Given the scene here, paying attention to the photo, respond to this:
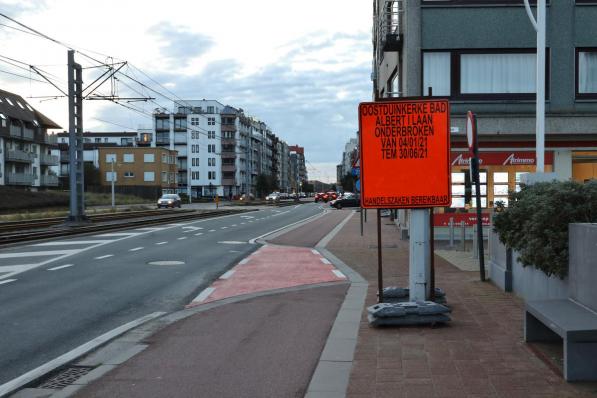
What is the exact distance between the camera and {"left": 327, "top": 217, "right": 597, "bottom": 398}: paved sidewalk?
4324mm

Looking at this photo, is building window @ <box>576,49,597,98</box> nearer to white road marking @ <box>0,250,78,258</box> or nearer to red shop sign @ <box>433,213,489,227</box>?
red shop sign @ <box>433,213,489,227</box>

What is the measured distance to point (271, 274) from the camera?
11742 mm

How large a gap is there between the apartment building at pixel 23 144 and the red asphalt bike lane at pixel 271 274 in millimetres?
68348

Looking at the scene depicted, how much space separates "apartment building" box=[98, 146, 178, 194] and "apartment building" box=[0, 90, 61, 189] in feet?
63.6

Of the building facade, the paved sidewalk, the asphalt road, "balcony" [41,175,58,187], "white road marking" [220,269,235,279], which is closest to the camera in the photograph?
the paved sidewalk

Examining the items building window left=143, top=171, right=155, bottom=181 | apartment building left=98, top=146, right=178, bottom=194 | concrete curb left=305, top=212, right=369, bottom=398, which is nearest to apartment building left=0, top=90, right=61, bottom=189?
apartment building left=98, top=146, right=178, bottom=194

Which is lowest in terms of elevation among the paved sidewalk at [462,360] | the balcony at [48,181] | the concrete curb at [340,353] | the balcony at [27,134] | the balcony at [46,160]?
the concrete curb at [340,353]

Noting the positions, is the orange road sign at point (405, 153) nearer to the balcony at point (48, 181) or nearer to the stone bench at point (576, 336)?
the stone bench at point (576, 336)

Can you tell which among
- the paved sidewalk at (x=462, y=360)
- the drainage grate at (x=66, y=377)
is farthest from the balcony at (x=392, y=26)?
the drainage grate at (x=66, y=377)

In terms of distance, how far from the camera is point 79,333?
6.82 meters

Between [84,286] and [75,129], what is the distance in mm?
17761

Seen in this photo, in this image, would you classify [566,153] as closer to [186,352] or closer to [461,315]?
[461,315]

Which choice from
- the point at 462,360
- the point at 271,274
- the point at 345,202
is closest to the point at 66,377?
the point at 462,360

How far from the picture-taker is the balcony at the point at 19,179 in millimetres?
74688
